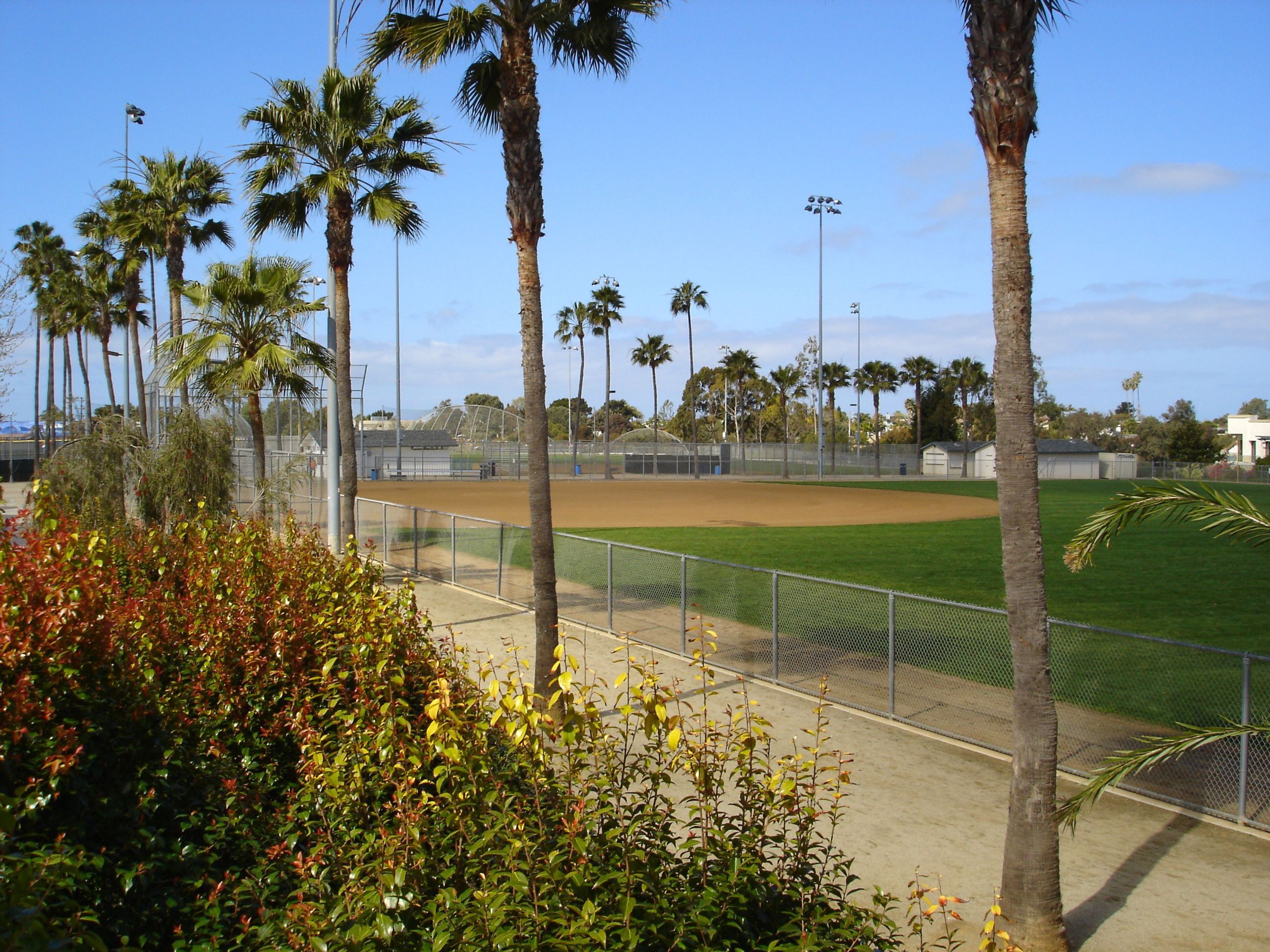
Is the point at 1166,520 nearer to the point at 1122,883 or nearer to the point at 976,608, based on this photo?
the point at 1122,883

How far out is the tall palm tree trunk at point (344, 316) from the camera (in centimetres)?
1948

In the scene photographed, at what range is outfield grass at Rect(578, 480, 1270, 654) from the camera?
17.6 m

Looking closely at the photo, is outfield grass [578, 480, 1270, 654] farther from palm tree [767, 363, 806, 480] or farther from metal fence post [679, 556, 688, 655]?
palm tree [767, 363, 806, 480]

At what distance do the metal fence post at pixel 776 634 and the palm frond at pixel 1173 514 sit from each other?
581 cm

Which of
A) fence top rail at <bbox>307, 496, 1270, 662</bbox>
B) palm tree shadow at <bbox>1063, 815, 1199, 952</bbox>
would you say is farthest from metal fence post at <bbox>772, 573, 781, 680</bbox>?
palm tree shadow at <bbox>1063, 815, 1199, 952</bbox>

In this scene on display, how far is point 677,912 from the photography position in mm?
3805

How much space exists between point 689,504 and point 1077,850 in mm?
42237

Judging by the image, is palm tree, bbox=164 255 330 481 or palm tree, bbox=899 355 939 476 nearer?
palm tree, bbox=164 255 330 481

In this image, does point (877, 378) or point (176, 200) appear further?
point (877, 378)

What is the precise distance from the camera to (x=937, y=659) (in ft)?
42.5

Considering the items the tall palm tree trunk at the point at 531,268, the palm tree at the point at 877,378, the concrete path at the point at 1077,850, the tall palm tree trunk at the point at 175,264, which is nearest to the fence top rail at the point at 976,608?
the concrete path at the point at 1077,850

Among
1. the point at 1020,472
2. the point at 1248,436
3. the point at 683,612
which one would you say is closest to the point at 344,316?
the point at 683,612

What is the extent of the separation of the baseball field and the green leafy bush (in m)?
5.34

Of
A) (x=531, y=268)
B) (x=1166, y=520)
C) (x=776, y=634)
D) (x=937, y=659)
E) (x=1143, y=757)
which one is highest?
(x=531, y=268)
